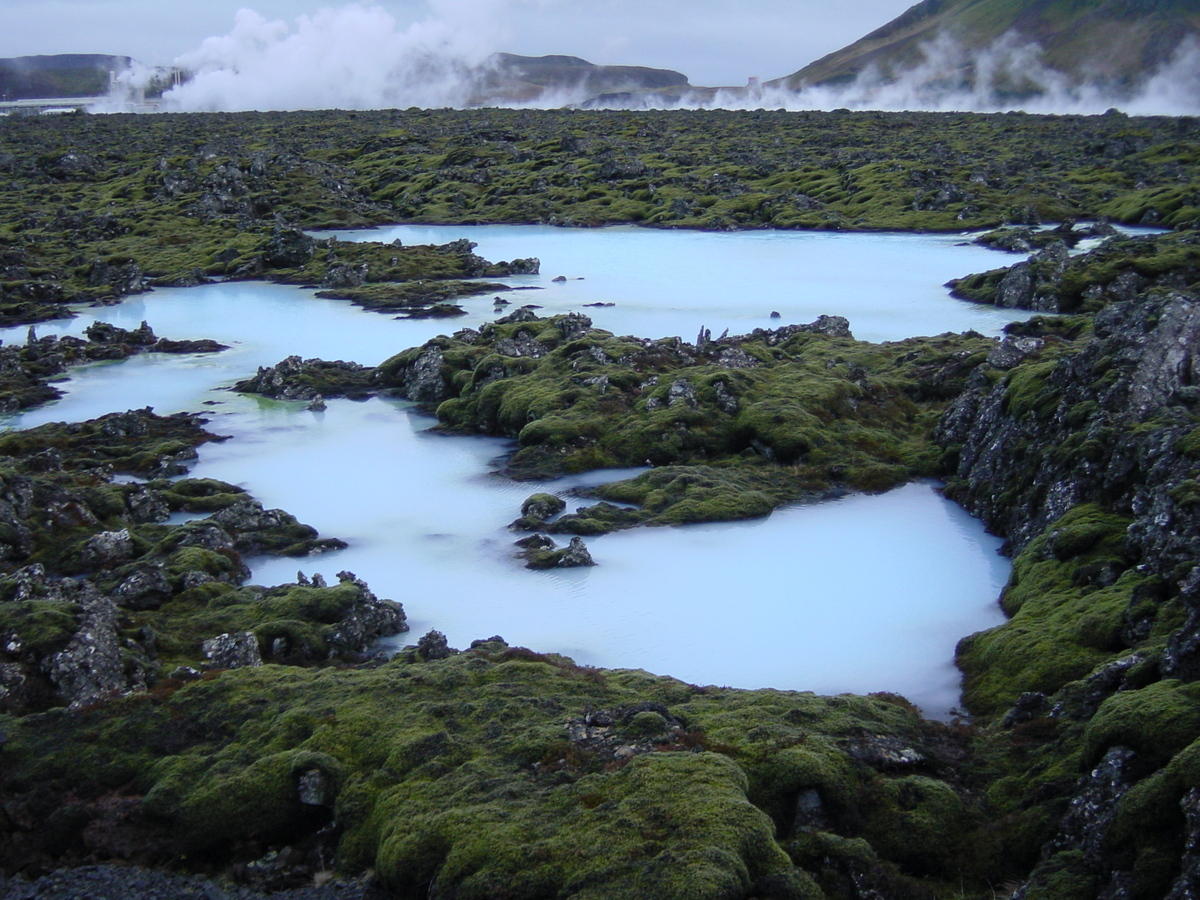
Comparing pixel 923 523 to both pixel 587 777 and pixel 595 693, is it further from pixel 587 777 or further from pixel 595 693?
pixel 587 777

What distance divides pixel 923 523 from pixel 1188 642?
10.7 metres

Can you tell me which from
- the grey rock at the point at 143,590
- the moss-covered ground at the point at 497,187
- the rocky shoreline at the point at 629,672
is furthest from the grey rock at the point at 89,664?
the moss-covered ground at the point at 497,187

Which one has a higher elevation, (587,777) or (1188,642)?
(1188,642)

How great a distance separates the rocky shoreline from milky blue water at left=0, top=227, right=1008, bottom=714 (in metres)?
0.77

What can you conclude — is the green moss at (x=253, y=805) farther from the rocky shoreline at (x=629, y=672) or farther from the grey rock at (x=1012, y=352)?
the grey rock at (x=1012, y=352)

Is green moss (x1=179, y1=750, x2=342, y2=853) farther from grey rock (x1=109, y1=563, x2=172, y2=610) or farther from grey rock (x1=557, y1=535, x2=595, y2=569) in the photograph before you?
grey rock (x1=557, y1=535, x2=595, y2=569)

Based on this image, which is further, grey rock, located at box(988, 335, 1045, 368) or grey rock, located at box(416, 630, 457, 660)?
grey rock, located at box(988, 335, 1045, 368)

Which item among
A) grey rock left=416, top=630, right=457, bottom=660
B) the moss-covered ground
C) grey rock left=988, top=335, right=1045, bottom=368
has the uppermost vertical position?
the moss-covered ground

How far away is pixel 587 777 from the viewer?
11234 mm

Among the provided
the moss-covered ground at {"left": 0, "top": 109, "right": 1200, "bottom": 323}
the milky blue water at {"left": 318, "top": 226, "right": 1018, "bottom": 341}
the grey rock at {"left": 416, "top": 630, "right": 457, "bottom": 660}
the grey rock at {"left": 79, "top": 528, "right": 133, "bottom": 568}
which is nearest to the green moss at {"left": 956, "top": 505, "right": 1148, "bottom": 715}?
the grey rock at {"left": 416, "top": 630, "right": 457, "bottom": 660}

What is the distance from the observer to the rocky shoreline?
10336mm

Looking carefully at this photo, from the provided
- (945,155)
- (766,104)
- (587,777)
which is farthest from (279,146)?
(766,104)

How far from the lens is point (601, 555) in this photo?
20.3 meters

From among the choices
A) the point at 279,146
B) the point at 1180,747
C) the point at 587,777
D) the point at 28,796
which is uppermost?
the point at 279,146
